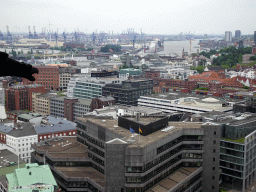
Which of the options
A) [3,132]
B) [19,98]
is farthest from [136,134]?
[19,98]

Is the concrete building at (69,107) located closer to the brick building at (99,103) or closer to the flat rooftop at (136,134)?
the brick building at (99,103)

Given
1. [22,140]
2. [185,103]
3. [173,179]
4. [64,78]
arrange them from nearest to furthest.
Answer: [173,179], [22,140], [185,103], [64,78]

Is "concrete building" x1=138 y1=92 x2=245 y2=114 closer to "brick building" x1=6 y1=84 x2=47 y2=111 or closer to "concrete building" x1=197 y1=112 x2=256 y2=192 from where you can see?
"concrete building" x1=197 y1=112 x2=256 y2=192

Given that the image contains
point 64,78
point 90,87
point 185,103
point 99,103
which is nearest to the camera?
point 185,103

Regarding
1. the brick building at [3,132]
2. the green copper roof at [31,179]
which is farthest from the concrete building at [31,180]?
the brick building at [3,132]

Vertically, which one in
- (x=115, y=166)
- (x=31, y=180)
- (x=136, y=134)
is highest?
(x=136, y=134)

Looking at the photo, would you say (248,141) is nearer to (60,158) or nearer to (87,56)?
(60,158)

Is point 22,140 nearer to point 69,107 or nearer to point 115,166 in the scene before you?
point 69,107
